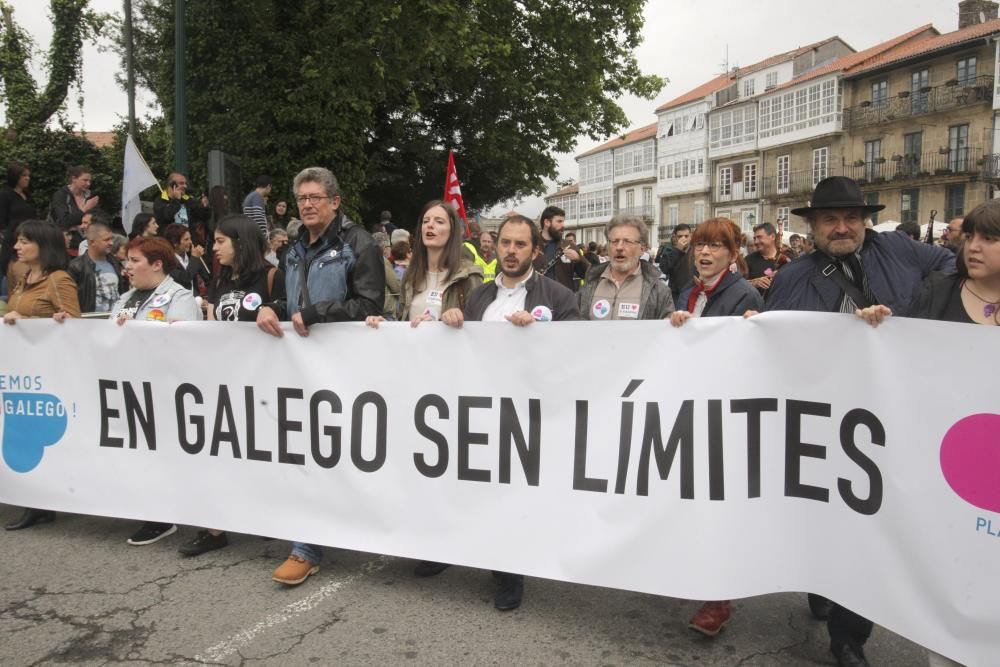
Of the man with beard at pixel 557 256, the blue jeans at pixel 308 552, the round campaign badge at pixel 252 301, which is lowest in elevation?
the blue jeans at pixel 308 552

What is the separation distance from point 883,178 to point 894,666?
49.7 m

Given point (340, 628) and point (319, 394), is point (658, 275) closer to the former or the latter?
point (319, 394)

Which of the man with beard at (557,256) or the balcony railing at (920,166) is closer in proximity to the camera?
the man with beard at (557,256)

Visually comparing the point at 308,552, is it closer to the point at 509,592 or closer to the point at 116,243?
the point at 509,592

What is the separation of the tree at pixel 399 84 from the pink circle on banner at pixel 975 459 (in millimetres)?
12390

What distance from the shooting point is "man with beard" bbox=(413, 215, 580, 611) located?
145 inches

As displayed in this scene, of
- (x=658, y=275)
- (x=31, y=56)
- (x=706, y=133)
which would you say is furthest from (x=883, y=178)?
(x=658, y=275)

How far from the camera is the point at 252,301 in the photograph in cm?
426

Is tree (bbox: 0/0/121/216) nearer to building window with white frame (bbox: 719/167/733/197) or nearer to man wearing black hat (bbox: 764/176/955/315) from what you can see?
man wearing black hat (bbox: 764/176/955/315)

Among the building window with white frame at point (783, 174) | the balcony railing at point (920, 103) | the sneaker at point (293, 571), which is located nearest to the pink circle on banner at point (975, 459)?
the sneaker at point (293, 571)

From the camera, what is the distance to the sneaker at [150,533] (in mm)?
4320

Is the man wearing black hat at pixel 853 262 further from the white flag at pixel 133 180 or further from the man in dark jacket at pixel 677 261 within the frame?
the white flag at pixel 133 180

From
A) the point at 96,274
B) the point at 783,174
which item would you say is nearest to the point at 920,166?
the point at 783,174

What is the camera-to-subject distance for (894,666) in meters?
2.98
